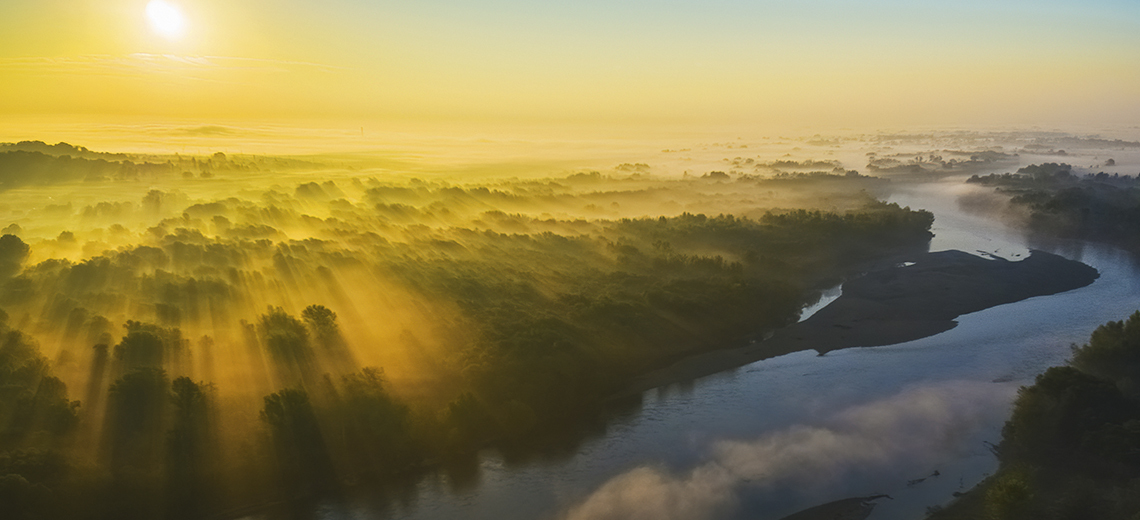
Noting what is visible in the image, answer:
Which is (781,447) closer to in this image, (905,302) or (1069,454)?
(1069,454)

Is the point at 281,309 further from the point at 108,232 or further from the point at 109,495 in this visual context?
the point at 108,232

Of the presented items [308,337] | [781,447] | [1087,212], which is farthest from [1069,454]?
[1087,212]

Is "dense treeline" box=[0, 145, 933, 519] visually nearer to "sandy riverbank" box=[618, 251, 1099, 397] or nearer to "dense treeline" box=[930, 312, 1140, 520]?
"sandy riverbank" box=[618, 251, 1099, 397]

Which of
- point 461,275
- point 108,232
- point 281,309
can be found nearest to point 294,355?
point 281,309

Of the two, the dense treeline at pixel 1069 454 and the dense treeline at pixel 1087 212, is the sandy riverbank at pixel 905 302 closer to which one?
the dense treeline at pixel 1069 454

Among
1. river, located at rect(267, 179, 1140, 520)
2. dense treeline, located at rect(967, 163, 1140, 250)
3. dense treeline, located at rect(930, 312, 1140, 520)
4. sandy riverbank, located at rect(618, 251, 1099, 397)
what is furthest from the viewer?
dense treeline, located at rect(967, 163, 1140, 250)

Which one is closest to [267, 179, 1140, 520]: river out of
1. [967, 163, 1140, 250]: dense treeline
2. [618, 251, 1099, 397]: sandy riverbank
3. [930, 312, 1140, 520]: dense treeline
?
[930, 312, 1140, 520]: dense treeline

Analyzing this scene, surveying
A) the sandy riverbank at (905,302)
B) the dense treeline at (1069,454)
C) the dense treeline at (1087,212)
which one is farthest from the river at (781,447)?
the dense treeline at (1087,212)
